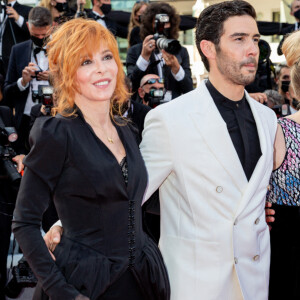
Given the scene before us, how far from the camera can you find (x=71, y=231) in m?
1.97

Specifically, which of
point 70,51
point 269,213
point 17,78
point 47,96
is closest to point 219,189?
point 269,213

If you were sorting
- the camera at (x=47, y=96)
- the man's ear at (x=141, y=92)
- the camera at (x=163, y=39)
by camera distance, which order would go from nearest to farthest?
1. the camera at (x=47, y=96)
2. the camera at (x=163, y=39)
3. the man's ear at (x=141, y=92)

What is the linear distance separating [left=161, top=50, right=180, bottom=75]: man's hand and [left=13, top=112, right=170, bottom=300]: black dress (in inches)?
104

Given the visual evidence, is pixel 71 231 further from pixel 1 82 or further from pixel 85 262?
pixel 1 82

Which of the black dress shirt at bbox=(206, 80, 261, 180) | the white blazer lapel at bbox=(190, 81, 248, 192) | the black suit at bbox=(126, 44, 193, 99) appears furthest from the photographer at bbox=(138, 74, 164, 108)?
the white blazer lapel at bbox=(190, 81, 248, 192)

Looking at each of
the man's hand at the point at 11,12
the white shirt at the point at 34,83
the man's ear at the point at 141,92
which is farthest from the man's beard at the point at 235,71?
the man's hand at the point at 11,12

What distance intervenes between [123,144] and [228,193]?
481 mm

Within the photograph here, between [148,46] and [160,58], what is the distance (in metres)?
0.28

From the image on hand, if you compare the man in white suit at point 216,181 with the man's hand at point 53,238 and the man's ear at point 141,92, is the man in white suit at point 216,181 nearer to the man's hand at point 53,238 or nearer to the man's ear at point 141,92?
the man's hand at point 53,238

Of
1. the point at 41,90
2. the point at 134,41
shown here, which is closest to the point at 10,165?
the point at 41,90

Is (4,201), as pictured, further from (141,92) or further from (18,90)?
(141,92)

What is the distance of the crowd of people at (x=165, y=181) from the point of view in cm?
193

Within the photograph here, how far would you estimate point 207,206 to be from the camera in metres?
2.26

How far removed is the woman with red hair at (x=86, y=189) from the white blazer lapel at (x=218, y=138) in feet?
1.06
